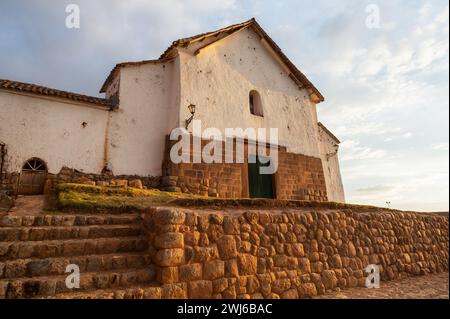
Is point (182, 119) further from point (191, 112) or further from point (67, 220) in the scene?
point (67, 220)

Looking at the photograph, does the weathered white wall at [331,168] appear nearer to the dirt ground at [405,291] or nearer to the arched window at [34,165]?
the dirt ground at [405,291]

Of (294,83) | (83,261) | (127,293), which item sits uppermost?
(294,83)

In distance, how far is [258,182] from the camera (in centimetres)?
1127

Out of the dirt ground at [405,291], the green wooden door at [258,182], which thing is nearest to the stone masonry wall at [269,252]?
the dirt ground at [405,291]

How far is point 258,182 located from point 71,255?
813 cm

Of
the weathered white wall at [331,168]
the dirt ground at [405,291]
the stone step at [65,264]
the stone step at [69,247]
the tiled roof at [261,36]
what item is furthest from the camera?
the weathered white wall at [331,168]

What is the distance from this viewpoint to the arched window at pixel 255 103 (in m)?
12.2

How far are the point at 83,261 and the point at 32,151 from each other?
5.99m

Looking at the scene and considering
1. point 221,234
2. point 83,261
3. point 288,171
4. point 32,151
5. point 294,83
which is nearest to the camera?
point 83,261

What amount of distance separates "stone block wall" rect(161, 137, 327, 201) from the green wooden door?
9.8 inches

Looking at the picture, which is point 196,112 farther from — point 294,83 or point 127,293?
point 127,293

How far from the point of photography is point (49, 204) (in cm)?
601

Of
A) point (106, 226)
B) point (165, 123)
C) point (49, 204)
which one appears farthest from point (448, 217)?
point (49, 204)

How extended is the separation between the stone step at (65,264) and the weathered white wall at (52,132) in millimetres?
5629
